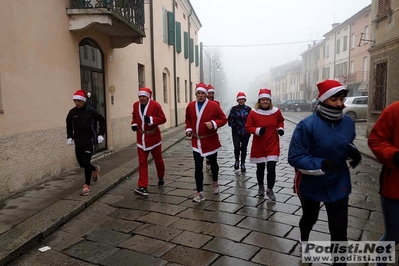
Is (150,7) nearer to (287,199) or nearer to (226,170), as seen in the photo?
(226,170)

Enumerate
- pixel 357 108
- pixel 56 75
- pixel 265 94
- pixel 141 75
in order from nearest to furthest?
pixel 265 94
pixel 56 75
pixel 141 75
pixel 357 108

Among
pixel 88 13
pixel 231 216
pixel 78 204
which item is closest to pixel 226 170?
pixel 231 216

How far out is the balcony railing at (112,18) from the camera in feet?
23.0

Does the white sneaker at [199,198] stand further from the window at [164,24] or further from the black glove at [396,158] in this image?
the window at [164,24]

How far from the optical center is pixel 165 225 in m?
4.12

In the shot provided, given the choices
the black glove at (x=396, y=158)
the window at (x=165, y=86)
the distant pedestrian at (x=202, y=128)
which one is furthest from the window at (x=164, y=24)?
the black glove at (x=396, y=158)

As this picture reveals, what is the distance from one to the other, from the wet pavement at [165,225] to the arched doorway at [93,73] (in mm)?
2797

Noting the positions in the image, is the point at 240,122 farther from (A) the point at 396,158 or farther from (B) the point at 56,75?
(A) the point at 396,158

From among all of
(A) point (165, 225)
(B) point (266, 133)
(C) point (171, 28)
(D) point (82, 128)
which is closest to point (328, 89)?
(B) point (266, 133)

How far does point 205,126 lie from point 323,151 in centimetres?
240

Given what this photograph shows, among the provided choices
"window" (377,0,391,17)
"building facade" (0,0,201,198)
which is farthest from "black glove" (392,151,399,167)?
"window" (377,0,391,17)

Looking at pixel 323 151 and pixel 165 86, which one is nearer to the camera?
pixel 323 151

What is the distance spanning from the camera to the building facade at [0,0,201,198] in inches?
208

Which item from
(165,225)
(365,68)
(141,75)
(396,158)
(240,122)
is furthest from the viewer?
(365,68)
